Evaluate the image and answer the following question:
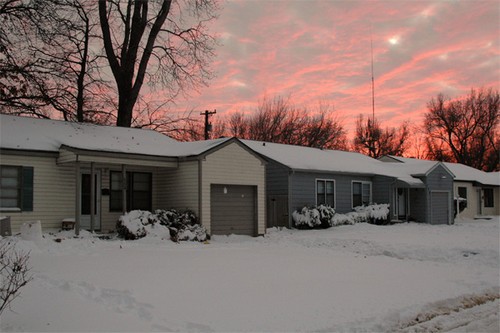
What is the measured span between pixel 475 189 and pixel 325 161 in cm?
1756

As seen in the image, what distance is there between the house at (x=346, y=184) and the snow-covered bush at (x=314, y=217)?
1.68 ft

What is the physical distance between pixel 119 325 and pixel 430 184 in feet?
93.1

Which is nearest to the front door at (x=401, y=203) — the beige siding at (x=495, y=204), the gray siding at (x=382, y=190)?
the gray siding at (x=382, y=190)

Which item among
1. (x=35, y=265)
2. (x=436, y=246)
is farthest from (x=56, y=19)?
(x=436, y=246)

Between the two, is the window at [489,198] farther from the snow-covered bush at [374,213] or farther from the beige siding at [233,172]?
the beige siding at [233,172]

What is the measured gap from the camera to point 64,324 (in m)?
7.37

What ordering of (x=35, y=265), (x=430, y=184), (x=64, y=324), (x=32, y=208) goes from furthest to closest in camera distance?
(x=430, y=184) → (x=32, y=208) → (x=35, y=265) → (x=64, y=324)

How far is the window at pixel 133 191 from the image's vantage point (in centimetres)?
1980

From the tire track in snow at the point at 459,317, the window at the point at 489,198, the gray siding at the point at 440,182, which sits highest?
the gray siding at the point at 440,182

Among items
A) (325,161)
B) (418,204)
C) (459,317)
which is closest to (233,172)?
(325,161)

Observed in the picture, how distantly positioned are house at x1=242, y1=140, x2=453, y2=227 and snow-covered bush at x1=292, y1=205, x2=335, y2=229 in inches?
20.1

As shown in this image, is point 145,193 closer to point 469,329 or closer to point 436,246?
point 436,246

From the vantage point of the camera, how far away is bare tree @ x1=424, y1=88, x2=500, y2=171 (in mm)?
60969

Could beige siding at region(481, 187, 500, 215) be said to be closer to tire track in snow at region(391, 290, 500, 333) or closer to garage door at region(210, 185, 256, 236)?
garage door at region(210, 185, 256, 236)
